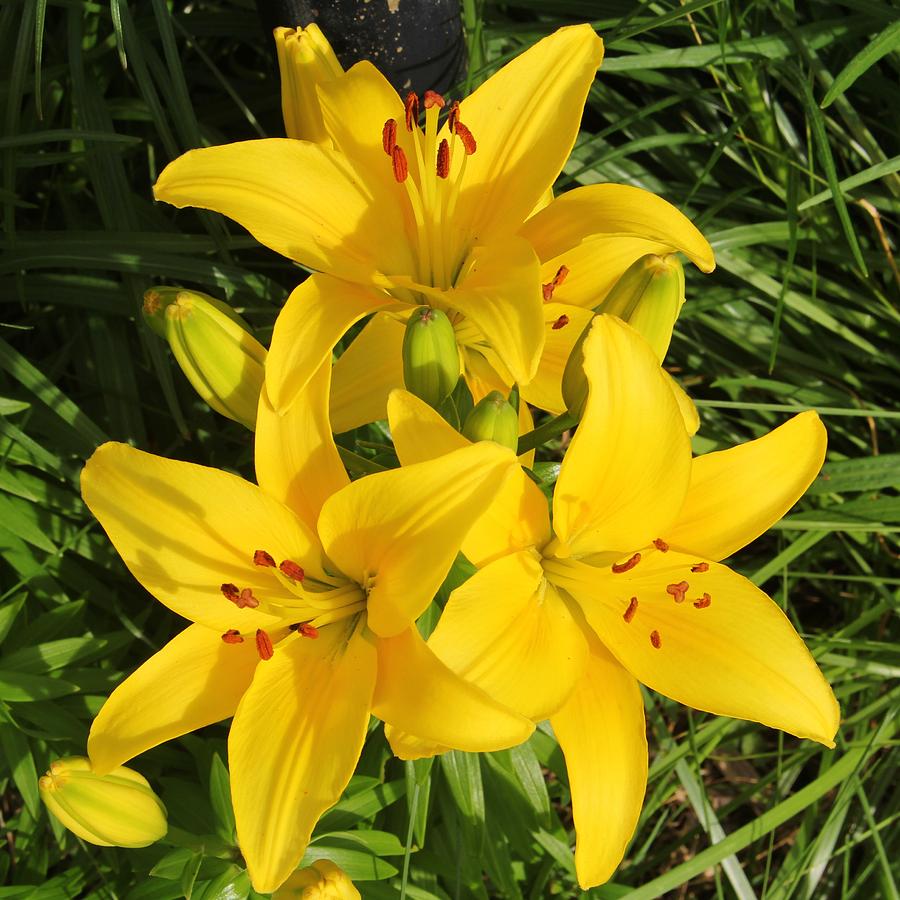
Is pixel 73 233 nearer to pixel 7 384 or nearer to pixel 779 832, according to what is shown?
pixel 7 384

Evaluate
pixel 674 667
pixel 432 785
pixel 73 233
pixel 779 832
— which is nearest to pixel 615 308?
pixel 674 667

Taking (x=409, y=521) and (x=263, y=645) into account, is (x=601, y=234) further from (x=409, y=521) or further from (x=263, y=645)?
(x=263, y=645)

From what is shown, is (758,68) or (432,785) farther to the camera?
(758,68)

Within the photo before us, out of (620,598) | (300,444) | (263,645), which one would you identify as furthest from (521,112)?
(263,645)

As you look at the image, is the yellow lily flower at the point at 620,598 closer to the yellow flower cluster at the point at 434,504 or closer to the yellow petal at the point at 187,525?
the yellow flower cluster at the point at 434,504

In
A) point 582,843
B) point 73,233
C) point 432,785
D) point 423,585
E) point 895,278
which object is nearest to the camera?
point 423,585

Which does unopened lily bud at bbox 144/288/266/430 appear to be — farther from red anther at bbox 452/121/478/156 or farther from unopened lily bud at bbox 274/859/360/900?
unopened lily bud at bbox 274/859/360/900
